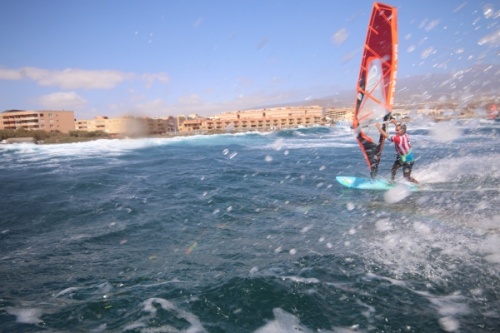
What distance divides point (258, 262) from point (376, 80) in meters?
7.58

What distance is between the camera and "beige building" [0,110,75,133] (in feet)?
276

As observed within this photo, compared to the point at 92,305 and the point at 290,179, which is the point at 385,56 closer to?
the point at 290,179

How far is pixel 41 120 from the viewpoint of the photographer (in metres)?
84.1

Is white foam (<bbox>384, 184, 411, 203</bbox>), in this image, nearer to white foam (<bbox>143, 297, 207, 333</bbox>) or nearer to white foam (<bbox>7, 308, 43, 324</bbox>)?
white foam (<bbox>143, 297, 207, 333</bbox>)

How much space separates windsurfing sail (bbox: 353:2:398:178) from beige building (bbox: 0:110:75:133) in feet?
301

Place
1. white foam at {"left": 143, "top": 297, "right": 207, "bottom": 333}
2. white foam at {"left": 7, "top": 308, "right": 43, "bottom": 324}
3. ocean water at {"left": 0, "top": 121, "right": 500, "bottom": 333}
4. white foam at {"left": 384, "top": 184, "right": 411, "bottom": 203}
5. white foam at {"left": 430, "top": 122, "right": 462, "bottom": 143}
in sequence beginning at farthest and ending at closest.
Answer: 1. white foam at {"left": 430, "top": 122, "right": 462, "bottom": 143}
2. white foam at {"left": 384, "top": 184, "right": 411, "bottom": 203}
3. white foam at {"left": 7, "top": 308, "right": 43, "bottom": 324}
4. ocean water at {"left": 0, "top": 121, "right": 500, "bottom": 333}
5. white foam at {"left": 143, "top": 297, "right": 207, "bottom": 333}

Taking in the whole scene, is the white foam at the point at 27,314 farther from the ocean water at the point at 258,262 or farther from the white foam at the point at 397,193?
the white foam at the point at 397,193

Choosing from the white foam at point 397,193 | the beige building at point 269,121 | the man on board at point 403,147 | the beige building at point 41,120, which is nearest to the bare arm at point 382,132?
the man on board at point 403,147

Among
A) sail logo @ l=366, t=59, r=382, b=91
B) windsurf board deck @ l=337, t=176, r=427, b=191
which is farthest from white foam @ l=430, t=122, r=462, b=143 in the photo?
sail logo @ l=366, t=59, r=382, b=91

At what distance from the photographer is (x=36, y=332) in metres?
3.13

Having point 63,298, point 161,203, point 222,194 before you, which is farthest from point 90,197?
point 63,298

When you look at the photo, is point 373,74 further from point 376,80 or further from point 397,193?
point 397,193

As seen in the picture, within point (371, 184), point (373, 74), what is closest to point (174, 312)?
point (371, 184)

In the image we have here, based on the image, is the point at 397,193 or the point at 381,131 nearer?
the point at 381,131
